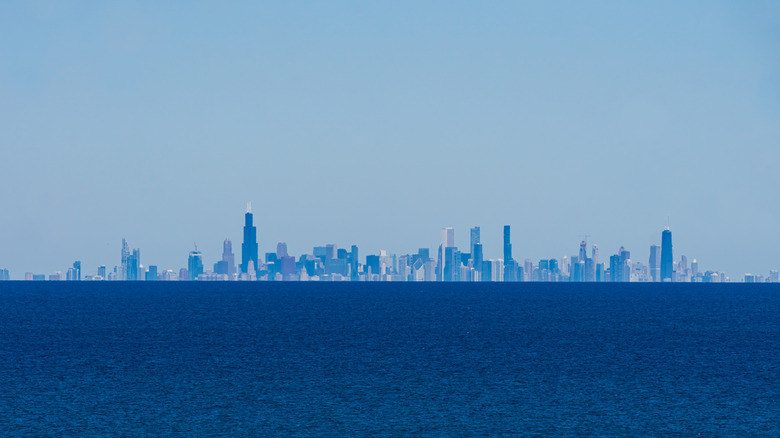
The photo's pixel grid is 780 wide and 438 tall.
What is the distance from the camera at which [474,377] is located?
75.0 m

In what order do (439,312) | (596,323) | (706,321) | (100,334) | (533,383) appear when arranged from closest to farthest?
(533,383) → (100,334) → (596,323) → (706,321) → (439,312)

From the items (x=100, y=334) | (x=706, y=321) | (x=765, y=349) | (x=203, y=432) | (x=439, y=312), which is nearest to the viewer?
(x=203, y=432)

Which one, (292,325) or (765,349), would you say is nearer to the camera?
(765,349)

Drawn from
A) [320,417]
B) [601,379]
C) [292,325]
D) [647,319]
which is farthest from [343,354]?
[647,319]

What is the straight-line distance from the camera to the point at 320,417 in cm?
5684

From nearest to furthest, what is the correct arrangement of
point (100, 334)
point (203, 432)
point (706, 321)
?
point (203, 432), point (100, 334), point (706, 321)

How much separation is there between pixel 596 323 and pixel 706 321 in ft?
79.6

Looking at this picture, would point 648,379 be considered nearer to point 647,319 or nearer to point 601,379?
point 601,379

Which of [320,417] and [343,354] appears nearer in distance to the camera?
[320,417]

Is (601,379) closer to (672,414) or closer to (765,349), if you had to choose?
(672,414)

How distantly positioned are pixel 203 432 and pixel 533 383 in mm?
29145

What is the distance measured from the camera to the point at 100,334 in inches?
4660

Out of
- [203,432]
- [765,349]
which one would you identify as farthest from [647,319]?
[203,432]

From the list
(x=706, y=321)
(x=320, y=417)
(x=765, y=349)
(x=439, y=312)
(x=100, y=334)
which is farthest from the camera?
(x=439, y=312)
